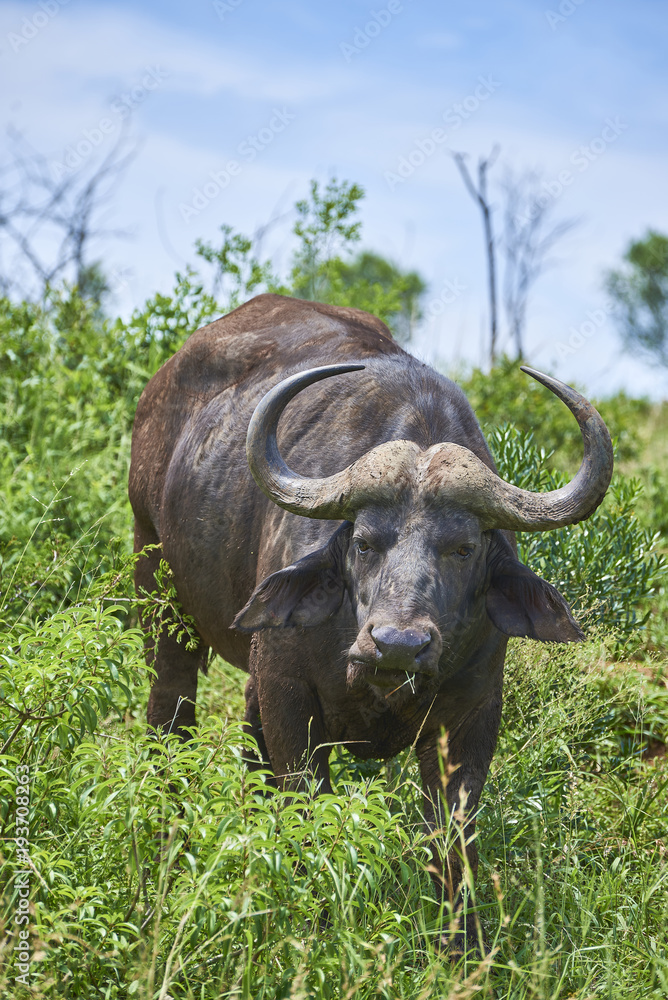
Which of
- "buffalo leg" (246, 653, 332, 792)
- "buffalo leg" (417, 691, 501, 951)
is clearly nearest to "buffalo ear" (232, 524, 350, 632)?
"buffalo leg" (246, 653, 332, 792)

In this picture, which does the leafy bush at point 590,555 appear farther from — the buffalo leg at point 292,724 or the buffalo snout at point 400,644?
the buffalo snout at point 400,644

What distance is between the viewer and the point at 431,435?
3.49m

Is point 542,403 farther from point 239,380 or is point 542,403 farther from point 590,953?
point 590,953

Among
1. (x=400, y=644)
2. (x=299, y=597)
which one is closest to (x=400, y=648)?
(x=400, y=644)

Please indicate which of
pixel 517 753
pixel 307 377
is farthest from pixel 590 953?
pixel 307 377

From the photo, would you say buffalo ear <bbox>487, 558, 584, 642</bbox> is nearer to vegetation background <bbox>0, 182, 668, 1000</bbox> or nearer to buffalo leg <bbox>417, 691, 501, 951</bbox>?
buffalo leg <bbox>417, 691, 501, 951</bbox>

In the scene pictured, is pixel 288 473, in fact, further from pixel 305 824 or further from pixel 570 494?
pixel 305 824

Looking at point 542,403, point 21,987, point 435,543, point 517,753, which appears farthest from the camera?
point 542,403

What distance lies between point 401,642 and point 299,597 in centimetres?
67

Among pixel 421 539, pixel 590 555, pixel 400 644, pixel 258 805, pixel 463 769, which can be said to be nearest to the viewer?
pixel 258 805

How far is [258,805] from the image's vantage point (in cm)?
240

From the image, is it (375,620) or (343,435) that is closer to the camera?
(375,620)

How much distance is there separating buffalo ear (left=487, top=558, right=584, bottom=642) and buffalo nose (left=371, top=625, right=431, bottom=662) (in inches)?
25.8

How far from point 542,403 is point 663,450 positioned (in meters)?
2.91
